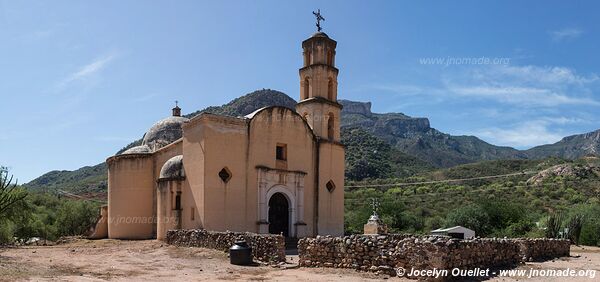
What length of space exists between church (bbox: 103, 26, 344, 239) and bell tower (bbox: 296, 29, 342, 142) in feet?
0.16

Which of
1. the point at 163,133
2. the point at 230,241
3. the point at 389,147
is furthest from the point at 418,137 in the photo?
the point at 230,241

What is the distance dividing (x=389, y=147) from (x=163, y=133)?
209 ft

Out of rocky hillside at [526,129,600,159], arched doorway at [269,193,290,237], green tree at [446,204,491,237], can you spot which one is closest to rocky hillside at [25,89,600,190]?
rocky hillside at [526,129,600,159]

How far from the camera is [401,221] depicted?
4194cm

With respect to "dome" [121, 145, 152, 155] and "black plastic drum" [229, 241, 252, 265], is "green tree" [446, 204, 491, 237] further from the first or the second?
"black plastic drum" [229, 241, 252, 265]

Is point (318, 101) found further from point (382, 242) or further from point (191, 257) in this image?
point (382, 242)

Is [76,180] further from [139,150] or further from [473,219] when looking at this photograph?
[473,219]

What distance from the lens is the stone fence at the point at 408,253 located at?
1124 cm

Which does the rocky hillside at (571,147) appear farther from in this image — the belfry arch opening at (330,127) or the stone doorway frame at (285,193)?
the stone doorway frame at (285,193)

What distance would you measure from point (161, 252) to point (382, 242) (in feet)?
31.0

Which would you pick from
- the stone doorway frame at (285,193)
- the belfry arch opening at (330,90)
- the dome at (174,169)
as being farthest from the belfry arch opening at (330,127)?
the dome at (174,169)

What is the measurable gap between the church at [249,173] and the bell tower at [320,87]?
0.05 m

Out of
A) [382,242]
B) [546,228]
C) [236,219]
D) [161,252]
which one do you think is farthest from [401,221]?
[382,242]

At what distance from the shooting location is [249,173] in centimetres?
2233
